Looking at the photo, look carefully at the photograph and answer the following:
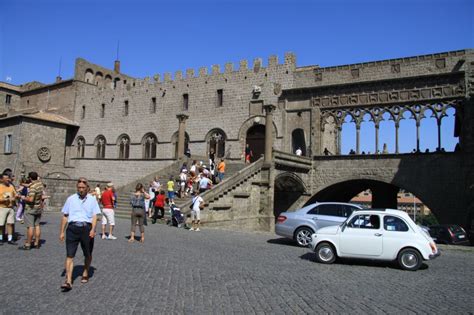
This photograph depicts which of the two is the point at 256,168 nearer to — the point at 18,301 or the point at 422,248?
the point at 422,248

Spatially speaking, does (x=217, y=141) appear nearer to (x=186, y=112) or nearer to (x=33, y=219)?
(x=186, y=112)

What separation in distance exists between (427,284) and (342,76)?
21779 millimetres

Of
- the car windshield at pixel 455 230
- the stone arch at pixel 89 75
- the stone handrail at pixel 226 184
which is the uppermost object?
the stone arch at pixel 89 75

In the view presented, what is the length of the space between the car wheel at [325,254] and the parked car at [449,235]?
39.1ft

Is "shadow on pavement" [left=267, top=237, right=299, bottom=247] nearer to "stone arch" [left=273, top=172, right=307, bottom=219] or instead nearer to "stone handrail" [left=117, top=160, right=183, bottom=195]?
"stone arch" [left=273, top=172, right=307, bottom=219]

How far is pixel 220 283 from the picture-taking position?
289 inches

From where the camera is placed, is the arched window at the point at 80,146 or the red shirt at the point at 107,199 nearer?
the red shirt at the point at 107,199

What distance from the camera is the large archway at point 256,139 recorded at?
30656 millimetres

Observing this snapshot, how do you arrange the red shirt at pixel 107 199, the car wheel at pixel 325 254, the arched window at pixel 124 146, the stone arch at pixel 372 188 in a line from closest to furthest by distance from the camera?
the car wheel at pixel 325 254 < the red shirt at pixel 107 199 < the stone arch at pixel 372 188 < the arched window at pixel 124 146

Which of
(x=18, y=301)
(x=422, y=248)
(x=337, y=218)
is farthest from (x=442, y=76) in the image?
(x=18, y=301)

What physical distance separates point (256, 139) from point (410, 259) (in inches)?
856

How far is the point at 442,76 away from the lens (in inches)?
977

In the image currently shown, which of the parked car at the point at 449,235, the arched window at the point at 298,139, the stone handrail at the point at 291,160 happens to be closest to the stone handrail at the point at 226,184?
the stone handrail at the point at 291,160

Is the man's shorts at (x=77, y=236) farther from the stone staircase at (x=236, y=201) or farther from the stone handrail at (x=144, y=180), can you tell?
the stone handrail at (x=144, y=180)
